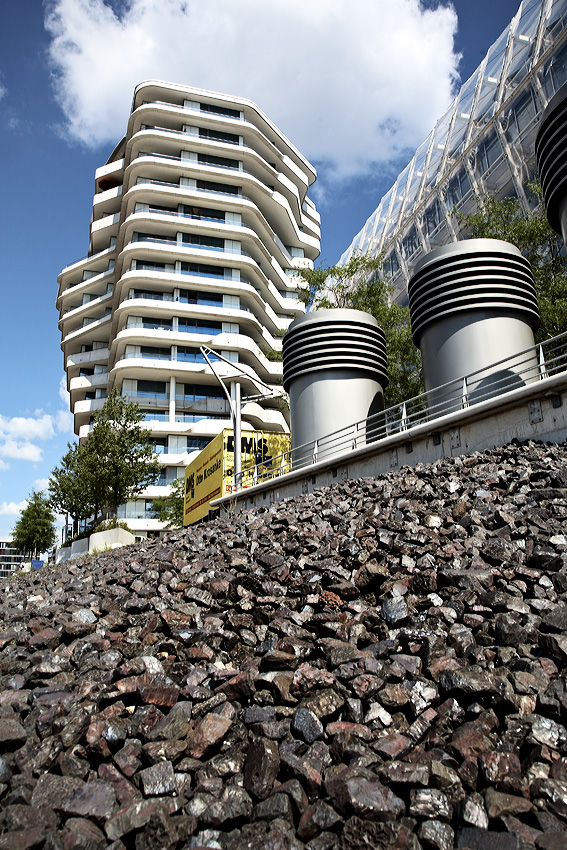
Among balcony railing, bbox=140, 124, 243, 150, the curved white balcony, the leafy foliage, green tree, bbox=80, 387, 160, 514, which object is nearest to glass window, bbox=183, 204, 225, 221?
balcony railing, bbox=140, 124, 243, 150

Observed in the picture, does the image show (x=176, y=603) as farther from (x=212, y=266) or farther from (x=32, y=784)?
(x=212, y=266)

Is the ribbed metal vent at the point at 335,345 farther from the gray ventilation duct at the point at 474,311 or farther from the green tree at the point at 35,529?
the green tree at the point at 35,529

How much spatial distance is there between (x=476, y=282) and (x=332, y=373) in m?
5.43

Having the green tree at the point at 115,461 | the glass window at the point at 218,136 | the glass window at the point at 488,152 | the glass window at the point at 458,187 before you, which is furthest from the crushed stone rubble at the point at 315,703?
the glass window at the point at 218,136

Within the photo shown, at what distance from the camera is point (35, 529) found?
67.6 m

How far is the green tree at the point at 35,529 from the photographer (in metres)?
67.7

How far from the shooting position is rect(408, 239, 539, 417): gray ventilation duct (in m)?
15.2

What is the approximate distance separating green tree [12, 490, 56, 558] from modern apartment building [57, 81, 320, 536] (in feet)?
42.0

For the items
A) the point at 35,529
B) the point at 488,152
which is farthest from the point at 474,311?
the point at 35,529

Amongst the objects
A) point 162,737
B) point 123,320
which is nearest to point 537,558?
point 162,737

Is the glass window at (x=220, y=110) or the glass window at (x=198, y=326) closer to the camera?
the glass window at (x=198, y=326)

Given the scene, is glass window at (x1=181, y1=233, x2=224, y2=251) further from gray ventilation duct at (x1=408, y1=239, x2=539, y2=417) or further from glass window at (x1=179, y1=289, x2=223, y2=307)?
gray ventilation duct at (x1=408, y1=239, x2=539, y2=417)

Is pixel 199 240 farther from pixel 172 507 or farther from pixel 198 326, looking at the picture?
pixel 172 507

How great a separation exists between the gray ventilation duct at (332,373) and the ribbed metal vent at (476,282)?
340 cm
